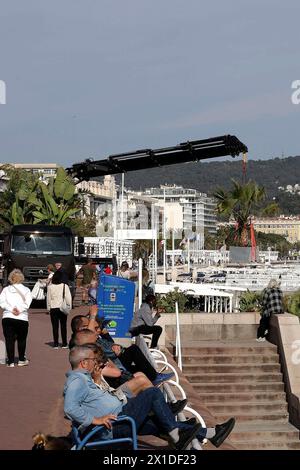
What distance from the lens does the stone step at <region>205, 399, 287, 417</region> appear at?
1831 centimetres

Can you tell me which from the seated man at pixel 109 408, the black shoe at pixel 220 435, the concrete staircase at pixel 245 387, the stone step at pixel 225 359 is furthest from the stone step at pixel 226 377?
the seated man at pixel 109 408

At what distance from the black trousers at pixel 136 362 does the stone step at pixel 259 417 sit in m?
5.62

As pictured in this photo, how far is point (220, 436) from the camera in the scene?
9836 mm

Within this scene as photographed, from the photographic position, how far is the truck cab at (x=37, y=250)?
31.7 metres

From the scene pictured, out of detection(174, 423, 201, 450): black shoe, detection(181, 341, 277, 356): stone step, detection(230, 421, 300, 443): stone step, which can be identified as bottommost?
detection(230, 421, 300, 443): stone step

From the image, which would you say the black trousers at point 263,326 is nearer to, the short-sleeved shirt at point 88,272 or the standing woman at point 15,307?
the standing woman at point 15,307

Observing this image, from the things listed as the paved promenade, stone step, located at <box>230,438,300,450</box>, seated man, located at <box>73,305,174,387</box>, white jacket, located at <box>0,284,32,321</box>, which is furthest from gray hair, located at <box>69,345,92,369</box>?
stone step, located at <box>230,438,300,450</box>

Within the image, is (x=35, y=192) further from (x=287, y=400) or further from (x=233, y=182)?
(x=287, y=400)

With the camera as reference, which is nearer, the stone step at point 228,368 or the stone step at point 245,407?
the stone step at point 245,407

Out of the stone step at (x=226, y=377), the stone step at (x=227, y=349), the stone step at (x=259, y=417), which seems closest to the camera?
the stone step at (x=259, y=417)

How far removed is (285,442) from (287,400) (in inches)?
75.3

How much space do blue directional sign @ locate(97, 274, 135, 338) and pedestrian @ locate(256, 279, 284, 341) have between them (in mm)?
3694

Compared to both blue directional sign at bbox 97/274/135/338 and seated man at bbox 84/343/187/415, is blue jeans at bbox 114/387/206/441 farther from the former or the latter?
blue directional sign at bbox 97/274/135/338

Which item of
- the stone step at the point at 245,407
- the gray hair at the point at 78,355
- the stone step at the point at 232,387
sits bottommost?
the stone step at the point at 245,407
